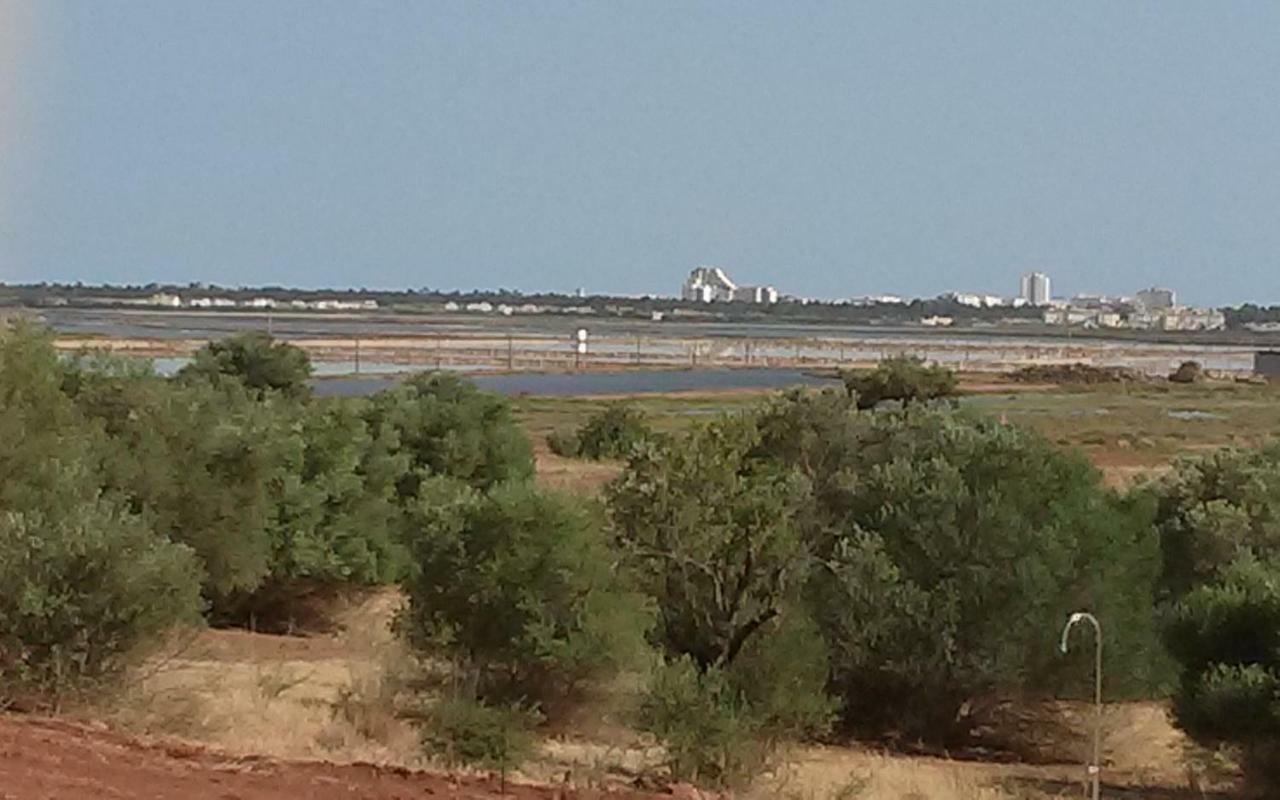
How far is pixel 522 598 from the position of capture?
18312mm

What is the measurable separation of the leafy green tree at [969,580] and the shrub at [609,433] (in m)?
30.4

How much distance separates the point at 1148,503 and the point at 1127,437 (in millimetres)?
42003

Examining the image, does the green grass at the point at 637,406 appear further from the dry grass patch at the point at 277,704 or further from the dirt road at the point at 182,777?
the dirt road at the point at 182,777

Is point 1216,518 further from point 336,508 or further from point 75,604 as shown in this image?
point 75,604

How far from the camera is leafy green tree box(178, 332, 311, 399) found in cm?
4200

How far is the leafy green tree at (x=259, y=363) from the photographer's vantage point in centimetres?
4200

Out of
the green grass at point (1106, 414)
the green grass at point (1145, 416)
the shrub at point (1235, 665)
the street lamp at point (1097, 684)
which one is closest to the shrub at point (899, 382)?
the green grass at point (1145, 416)

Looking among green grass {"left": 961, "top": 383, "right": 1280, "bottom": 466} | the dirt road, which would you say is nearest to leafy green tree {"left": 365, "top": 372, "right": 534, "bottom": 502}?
green grass {"left": 961, "top": 383, "right": 1280, "bottom": 466}

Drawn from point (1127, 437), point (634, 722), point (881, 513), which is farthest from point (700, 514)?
point (1127, 437)

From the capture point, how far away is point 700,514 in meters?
18.9

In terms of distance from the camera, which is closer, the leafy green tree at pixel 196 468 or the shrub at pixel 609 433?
the leafy green tree at pixel 196 468

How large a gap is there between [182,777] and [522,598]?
6.72 meters

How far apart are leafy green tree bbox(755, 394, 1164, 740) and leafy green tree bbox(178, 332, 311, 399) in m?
21.4

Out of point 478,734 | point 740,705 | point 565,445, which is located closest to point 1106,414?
point 565,445
